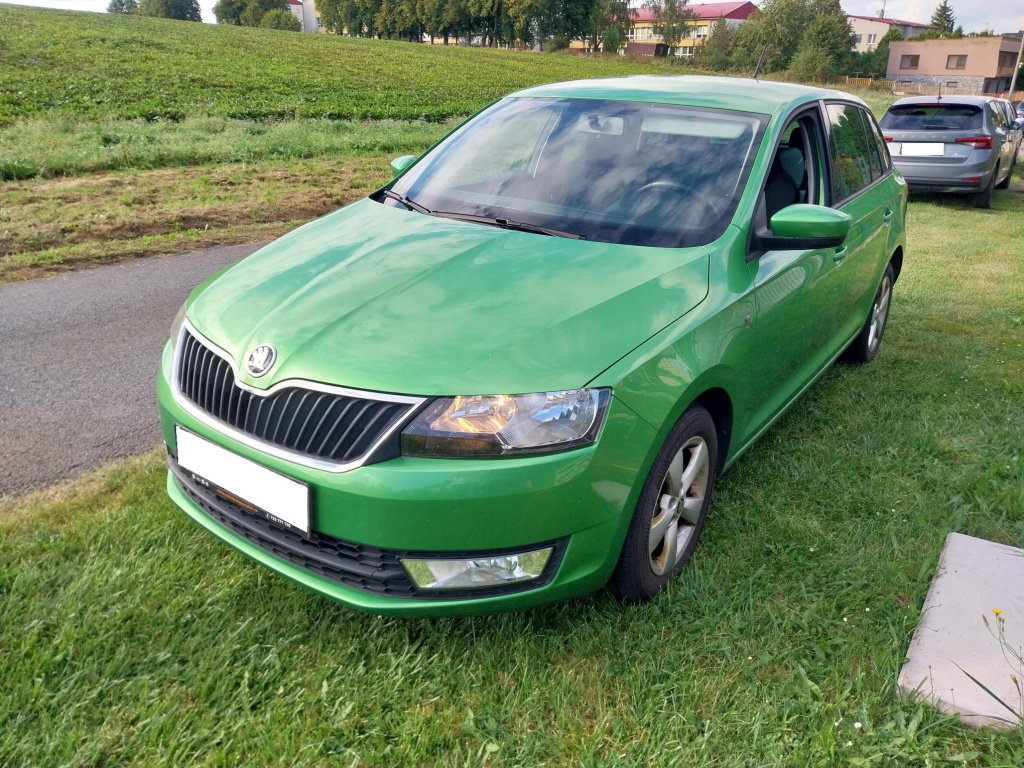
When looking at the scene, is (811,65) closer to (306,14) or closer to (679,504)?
(679,504)

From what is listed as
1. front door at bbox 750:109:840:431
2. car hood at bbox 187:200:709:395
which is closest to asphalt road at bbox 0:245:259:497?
car hood at bbox 187:200:709:395

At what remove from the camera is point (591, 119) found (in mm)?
3416

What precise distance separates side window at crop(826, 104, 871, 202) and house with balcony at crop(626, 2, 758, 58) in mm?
98672

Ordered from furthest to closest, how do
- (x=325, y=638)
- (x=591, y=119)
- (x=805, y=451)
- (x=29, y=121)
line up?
(x=29, y=121), (x=805, y=451), (x=591, y=119), (x=325, y=638)

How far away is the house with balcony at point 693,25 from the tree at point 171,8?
59.7m

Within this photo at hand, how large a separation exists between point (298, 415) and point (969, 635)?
6.93 feet

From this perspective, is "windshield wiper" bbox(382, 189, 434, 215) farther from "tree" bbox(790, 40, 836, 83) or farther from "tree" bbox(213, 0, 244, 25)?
"tree" bbox(213, 0, 244, 25)

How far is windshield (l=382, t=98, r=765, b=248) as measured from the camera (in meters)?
2.91

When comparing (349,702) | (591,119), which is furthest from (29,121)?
(349,702)

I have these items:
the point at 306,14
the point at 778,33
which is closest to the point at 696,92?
the point at 778,33

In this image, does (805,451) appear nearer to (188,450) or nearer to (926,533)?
(926,533)

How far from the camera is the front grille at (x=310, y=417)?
6.60ft

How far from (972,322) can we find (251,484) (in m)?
5.58

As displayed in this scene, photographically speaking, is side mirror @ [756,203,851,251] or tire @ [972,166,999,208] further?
tire @ [972,166,999,208]
